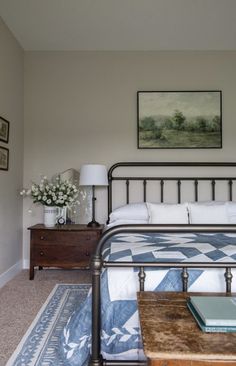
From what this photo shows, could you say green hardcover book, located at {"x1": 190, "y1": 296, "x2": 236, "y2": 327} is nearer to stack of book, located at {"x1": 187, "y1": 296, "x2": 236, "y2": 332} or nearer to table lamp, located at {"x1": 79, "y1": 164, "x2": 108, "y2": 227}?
stack of book, located at {"x1": 187, "y1": 296, "x2": 236, "y2": 332}

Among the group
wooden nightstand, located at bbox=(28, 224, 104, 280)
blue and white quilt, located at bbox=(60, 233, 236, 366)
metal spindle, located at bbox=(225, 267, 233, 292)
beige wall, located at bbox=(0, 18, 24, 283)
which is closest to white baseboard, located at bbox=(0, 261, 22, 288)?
beige wall, located at bbox=(0, 18, 24, 283)

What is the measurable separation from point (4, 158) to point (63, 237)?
1.02 meters

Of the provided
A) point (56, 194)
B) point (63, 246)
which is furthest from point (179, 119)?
point (63, 246)

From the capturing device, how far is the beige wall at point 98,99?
353 centimetres

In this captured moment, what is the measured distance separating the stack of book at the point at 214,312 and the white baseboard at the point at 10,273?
92.8 inches

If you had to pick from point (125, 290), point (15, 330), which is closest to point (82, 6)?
point (125, 290)

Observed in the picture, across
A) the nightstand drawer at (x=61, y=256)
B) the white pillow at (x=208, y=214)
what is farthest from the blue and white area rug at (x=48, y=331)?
the white pillow at (x=208, y=214)

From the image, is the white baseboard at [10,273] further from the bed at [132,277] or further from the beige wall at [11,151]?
the bed at [132,277]

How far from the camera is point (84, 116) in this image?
3549mm

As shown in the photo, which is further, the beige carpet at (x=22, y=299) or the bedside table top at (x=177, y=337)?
the beige carpet at (x=22, y=299)

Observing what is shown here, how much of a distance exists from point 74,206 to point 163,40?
2196 mm

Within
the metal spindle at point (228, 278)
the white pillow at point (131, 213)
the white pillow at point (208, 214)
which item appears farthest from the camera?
the white pillow at point (131, 213)

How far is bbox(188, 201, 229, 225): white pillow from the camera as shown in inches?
109

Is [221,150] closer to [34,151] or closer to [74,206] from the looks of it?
[74,206]
